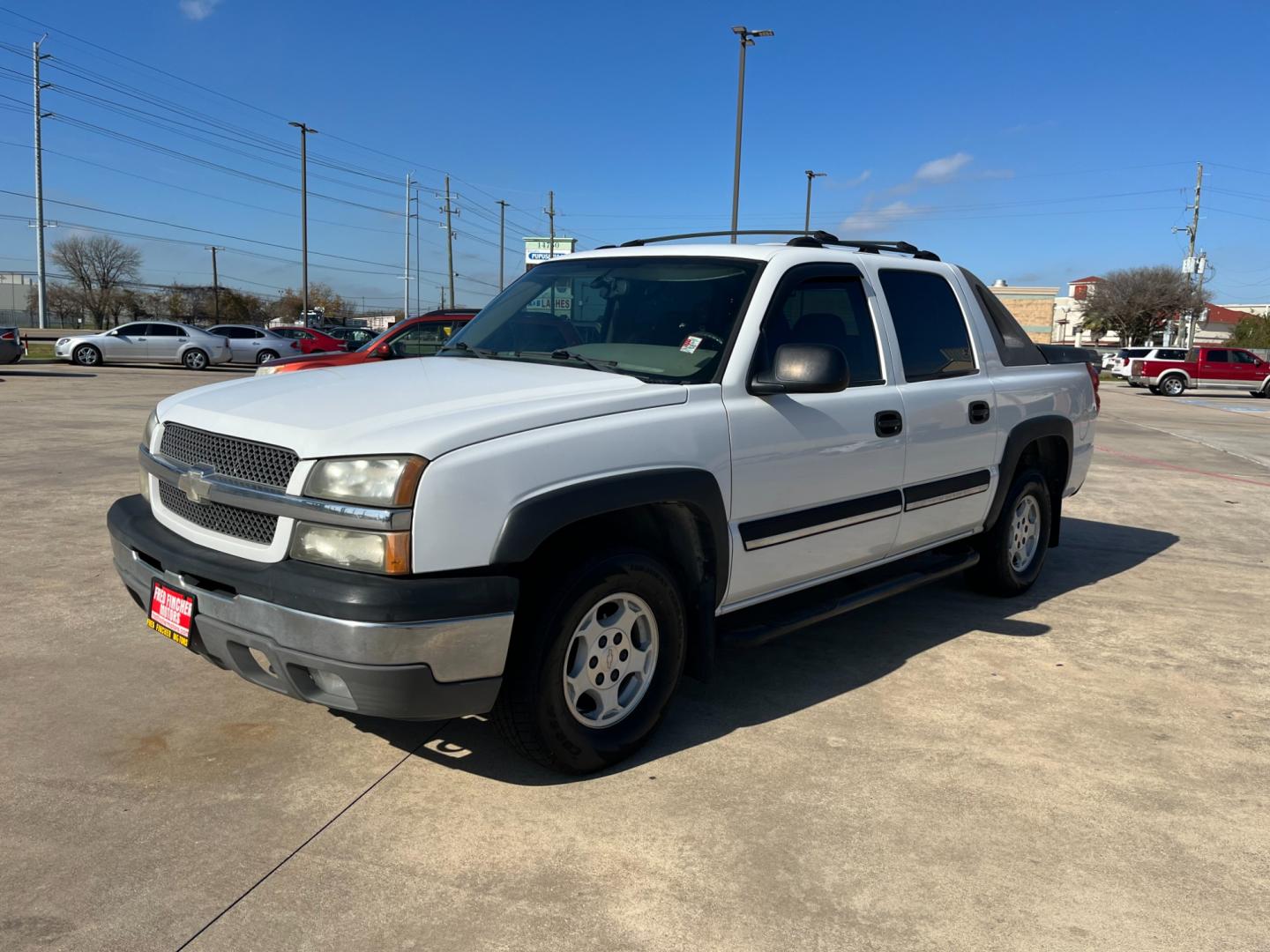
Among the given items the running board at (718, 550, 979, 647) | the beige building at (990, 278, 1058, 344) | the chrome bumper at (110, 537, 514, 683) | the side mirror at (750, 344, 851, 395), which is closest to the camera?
the chrome bumper at (110, 537, 514, 683)

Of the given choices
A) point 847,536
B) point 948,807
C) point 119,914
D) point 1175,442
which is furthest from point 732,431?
point 1175,442

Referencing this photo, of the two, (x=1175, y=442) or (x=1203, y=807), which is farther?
(x=1175, y=442)

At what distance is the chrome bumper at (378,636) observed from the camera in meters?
2.78

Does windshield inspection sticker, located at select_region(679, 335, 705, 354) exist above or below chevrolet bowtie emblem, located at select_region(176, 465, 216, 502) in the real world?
above

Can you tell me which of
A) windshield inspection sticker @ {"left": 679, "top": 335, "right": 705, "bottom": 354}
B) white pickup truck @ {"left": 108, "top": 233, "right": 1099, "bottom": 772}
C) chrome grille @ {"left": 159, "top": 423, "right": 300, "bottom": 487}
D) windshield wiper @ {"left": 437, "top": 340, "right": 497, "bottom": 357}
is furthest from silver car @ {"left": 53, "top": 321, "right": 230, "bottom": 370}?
windshield inspection sticker @ {"left": 679, "top": 335, "right": 705, "bottom": 354}

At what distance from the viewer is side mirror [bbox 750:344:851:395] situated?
358cm

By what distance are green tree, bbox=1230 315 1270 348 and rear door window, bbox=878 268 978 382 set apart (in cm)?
8377

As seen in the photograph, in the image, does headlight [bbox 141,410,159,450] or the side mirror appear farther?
headlight [bbox 141,410,159,450]

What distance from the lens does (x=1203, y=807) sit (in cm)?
332

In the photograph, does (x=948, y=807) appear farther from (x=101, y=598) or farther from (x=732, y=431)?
(x=101, y=598)

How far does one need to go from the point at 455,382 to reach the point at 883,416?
1.87m

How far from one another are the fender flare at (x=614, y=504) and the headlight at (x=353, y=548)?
274mm

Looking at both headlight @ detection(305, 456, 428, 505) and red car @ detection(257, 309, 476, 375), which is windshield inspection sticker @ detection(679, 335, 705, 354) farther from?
red car @ detection(257, 309, 476, 375)

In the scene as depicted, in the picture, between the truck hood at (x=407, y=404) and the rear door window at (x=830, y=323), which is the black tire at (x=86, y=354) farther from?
the rear door window at (x=830, y=323)
